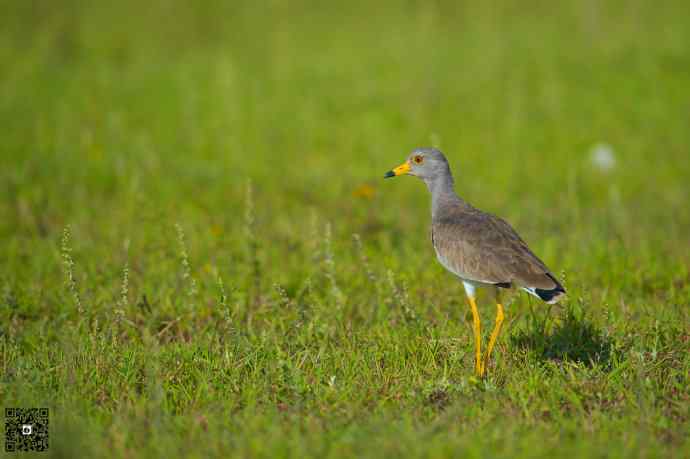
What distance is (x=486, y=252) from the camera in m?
4.56

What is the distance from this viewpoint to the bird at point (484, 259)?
171 inches

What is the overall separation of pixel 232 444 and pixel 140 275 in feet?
9.70

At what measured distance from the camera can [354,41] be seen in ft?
44.2

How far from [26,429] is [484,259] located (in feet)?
8.43

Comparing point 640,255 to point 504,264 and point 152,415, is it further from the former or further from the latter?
point 152,415

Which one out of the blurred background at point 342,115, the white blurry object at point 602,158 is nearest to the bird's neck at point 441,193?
the blurred background at point 342,115

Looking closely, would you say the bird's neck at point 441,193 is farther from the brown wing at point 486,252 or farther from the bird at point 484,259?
the brown wing at point 486,252

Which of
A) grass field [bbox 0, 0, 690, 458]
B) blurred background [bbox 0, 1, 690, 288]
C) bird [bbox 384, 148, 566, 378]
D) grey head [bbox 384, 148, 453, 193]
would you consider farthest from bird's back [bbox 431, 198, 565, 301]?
blurred background [bbox 0, 1, 690, 288]

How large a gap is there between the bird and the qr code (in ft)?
7.58

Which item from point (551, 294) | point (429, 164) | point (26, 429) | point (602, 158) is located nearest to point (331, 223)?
point (429, 164)

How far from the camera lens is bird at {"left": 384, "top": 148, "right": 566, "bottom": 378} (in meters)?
4.33

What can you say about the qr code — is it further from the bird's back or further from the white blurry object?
the white blurry object

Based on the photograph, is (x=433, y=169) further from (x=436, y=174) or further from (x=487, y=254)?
(x=487, y=254)

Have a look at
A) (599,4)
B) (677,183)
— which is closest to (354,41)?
(599,4)
